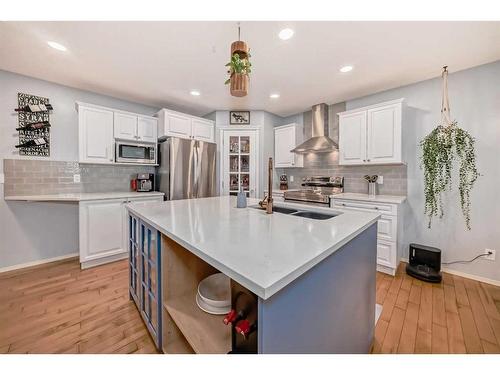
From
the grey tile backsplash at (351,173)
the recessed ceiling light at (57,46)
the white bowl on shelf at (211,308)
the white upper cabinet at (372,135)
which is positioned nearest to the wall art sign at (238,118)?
the grey tile backsplash at (351,173)

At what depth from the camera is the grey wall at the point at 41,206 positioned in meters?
2.49

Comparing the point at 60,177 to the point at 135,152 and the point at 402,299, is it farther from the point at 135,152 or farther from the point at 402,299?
the point at 402,299

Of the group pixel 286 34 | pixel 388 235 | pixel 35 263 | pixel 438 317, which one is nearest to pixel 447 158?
pixel 388 235

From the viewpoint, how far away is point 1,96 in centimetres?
246

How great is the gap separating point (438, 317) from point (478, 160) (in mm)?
1787

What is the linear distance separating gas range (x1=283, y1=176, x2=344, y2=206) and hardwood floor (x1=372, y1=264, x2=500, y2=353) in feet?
4.06

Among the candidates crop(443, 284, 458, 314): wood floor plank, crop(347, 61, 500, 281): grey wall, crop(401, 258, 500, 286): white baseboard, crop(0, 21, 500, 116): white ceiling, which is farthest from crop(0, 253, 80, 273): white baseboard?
crop(401, 258, 500, 286): white baseboard

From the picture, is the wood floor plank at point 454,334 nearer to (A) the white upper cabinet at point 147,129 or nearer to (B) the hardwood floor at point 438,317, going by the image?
(B) the hardwood floor at point 438,317

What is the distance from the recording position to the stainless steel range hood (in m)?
3.42

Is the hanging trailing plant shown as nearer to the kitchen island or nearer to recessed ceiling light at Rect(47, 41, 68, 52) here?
the kitchen island

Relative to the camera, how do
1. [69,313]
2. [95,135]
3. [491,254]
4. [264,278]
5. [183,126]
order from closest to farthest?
[264,278] < [69,313] < [491,254] < [95,135] < [183,126]

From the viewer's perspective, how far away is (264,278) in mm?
598

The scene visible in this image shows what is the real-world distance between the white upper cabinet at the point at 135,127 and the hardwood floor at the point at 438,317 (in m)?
3.57
